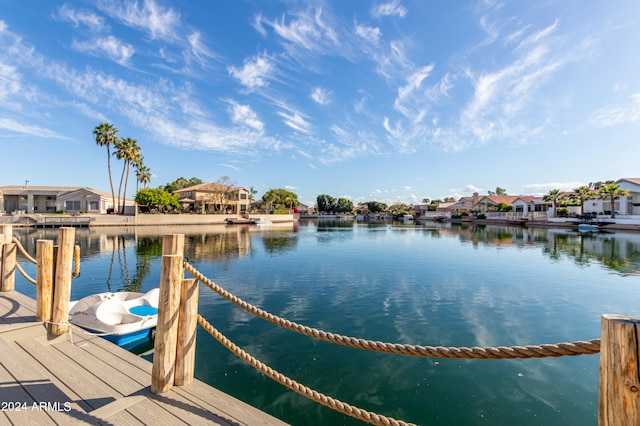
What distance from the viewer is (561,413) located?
517 cm

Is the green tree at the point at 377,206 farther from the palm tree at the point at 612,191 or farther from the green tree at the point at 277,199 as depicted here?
the palm tree at the point at 612,191

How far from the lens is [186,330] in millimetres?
3301

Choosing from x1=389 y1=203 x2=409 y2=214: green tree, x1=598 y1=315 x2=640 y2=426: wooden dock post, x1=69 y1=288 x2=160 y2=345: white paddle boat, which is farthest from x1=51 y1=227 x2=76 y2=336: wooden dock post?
x1=389 y1=203 x2=409 y2=214: green tree

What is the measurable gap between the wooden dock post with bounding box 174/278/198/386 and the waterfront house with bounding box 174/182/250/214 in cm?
6951

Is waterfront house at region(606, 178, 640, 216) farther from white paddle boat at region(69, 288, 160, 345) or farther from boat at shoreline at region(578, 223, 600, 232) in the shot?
white paddle boat at region(69, 288, 160, 345)

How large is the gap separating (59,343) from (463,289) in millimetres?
13159

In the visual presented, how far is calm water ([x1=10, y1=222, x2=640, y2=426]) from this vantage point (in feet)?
17.8

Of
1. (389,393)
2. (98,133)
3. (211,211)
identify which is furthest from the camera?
(211,211)

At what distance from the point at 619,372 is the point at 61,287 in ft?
20.6

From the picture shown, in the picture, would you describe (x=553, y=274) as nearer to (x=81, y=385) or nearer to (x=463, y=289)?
(x=463, y=289)

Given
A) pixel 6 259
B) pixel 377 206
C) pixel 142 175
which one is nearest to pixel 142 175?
pixel 142 175

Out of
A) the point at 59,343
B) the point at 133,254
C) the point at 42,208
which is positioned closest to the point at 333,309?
the point at 59,343

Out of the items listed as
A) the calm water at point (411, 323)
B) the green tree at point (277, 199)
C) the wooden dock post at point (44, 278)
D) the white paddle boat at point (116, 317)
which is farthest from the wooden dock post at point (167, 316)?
the green tree at point (277, 199)

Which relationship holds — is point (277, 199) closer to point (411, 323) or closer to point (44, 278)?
point (411, 323)
